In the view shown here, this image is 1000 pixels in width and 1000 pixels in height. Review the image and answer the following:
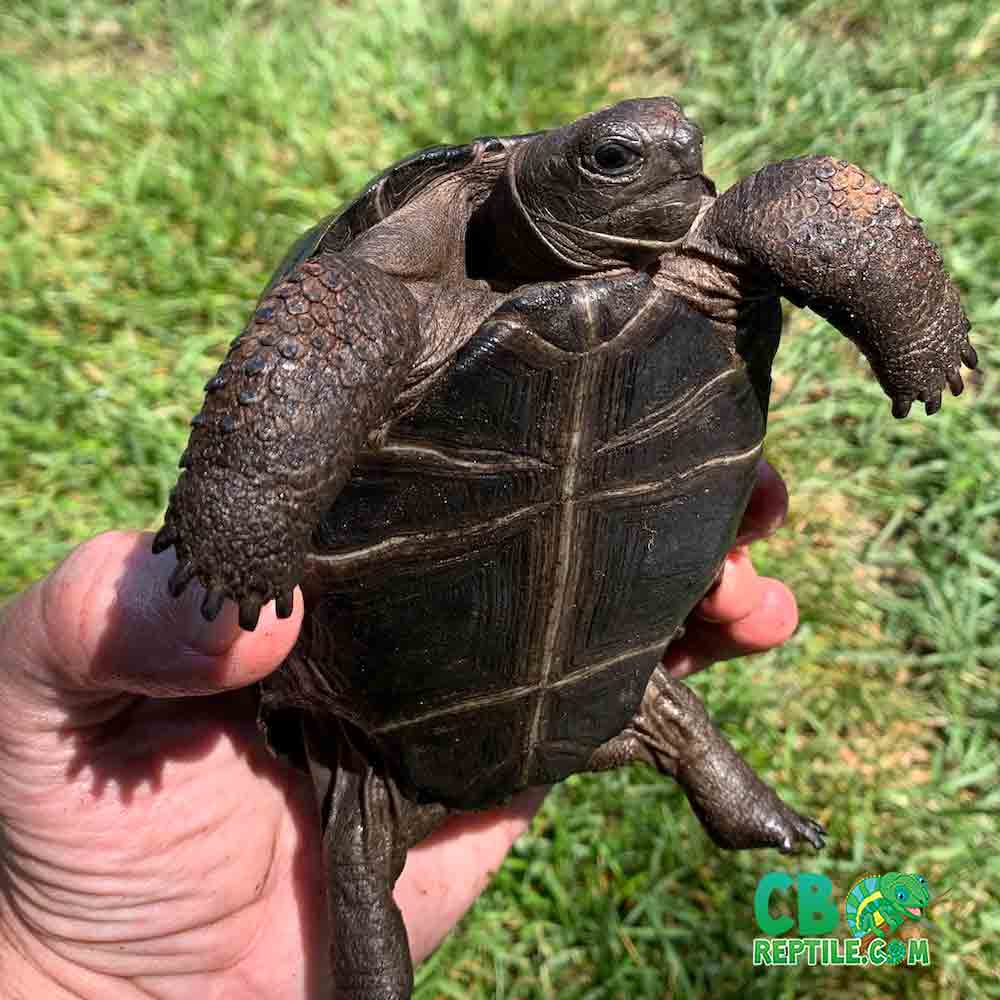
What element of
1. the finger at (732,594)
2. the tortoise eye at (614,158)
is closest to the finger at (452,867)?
the finger at (732,594)

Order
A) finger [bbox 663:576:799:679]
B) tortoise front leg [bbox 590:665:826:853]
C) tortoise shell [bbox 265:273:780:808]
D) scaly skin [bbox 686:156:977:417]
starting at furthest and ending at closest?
finger [bbox 663:576:799:679]
tortoise front leg [bbox 590:665:826:853]
scaly skin [bbox 686:156:977:417]
tortoise shell [bbox 265:273:780:808]

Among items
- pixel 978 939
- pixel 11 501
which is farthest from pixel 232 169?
pixel 978 939

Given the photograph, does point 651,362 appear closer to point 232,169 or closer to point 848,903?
point 848,903

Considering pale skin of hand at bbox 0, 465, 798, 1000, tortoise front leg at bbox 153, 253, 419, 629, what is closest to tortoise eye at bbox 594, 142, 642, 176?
tortoise front leg at bbox 153, 253, 419, 629

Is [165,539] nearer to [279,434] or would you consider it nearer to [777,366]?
[279,434]

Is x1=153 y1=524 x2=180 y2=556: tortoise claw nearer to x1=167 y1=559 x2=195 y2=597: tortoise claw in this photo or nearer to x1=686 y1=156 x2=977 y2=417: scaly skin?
x1=167 y1=559 x2=195 y2=597: tortoise claw
